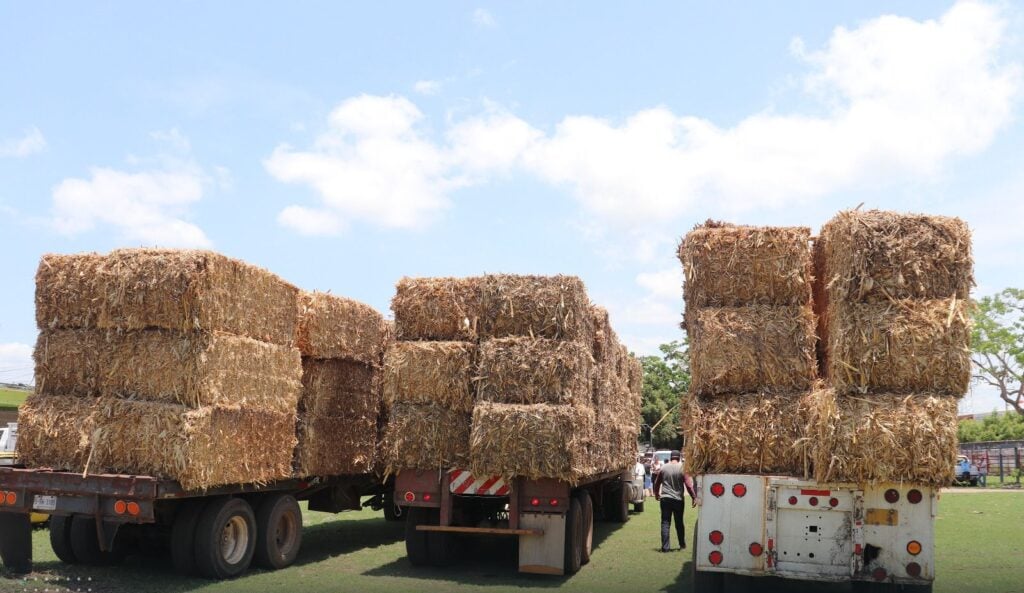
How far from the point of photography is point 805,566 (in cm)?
877

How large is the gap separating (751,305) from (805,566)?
2.63m

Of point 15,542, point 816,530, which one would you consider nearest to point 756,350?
point 816,530

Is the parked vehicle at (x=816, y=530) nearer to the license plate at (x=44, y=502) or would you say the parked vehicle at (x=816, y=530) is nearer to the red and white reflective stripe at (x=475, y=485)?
the red and white reflective stripe at (x=475, y=485)

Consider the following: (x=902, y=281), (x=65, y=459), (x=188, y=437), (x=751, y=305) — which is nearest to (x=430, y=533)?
(x=188, y=437)

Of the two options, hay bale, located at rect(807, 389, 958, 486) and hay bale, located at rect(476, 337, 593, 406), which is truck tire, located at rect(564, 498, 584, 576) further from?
hay bale, located at rect(807, 389, 958, 486)

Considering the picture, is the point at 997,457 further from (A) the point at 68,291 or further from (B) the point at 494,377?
(A) the point at 68,291

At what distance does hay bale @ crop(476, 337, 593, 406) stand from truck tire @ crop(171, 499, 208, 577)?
3.73 m

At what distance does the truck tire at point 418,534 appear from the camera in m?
12.3

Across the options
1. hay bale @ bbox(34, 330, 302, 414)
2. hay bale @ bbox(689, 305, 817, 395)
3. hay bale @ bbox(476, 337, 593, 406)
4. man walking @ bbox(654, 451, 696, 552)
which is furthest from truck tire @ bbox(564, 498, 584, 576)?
hay bale @ bbox(34, 330, 302, 414)

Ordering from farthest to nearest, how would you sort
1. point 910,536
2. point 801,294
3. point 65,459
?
1. point 65,459
2. point 801,294
3. point 910,536

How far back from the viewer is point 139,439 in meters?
10.3

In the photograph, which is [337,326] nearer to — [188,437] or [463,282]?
[463,282]

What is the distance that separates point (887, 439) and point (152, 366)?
7.83 meters

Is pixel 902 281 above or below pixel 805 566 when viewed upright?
above
